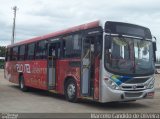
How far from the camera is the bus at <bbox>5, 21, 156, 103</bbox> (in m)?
13.5

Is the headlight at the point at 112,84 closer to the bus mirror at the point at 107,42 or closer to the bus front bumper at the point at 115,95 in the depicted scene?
the bus front bumper at the point at 115,95

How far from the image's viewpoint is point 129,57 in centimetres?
1389

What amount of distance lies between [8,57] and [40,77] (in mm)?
7402

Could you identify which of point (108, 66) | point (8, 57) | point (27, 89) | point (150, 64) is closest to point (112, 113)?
point (108, 66)

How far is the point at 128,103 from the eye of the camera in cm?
1614

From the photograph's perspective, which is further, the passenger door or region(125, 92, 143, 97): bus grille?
the passenger door

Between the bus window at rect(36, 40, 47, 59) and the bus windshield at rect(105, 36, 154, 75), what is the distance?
5.77 metres

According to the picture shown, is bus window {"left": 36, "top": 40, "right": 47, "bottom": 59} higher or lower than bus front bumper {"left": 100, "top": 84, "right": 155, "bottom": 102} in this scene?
higher

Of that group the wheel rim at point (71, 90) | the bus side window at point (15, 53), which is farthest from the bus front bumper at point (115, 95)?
the bus side window at point (15, 53)

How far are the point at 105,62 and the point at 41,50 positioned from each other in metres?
6.46

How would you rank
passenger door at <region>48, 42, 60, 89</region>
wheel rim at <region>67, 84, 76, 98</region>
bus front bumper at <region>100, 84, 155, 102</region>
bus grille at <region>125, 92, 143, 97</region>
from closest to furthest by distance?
bus front bumper at <region>100, 84, 155, 102</region> < bus grille at <region>125, 92, 143, 97</region> < wheel rim at <region>67, 84, 76, 98</region> < passenger door at <region>48, 42, 60, 89</region>

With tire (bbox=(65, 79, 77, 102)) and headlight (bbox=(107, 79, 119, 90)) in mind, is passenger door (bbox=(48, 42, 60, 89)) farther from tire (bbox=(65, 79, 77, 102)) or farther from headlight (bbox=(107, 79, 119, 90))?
headlight (bbox=(107, 79, 119, 90))

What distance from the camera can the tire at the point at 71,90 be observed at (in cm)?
1538

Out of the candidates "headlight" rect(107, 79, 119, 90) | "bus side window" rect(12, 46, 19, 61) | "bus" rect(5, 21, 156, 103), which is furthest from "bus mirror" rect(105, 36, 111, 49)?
"bus side window" rect(12, 46, 19, 61)
